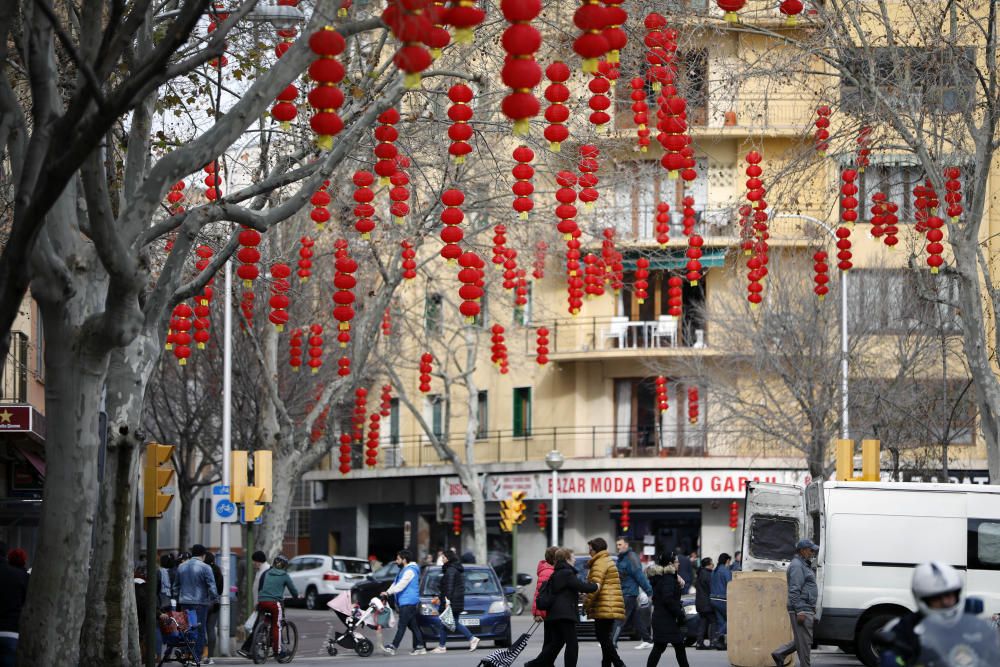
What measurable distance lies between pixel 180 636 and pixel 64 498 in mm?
10057

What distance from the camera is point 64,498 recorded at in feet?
44.7

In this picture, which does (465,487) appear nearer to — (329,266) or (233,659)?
(329,266)

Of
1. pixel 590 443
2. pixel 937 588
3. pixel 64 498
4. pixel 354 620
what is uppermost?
pixel 590 443

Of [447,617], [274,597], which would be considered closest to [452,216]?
[274,597]

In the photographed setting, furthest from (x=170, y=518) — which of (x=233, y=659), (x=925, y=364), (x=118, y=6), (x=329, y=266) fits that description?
(x=118, y=6)

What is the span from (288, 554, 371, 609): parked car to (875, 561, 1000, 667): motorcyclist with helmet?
134 feet

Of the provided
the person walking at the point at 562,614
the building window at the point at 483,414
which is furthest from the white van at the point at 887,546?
the building window at the point at 483,414

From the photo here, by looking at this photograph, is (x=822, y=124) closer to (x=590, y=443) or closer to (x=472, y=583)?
(x=472, y=583)

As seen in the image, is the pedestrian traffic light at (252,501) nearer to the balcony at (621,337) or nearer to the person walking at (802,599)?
the person walking at (802,599)

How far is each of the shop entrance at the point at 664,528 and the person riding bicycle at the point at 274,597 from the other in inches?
896

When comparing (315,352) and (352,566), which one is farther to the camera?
(352,566)

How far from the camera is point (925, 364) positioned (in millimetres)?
41406

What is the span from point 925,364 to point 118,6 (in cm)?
3304

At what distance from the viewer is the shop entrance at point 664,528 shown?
47031 millimetres
